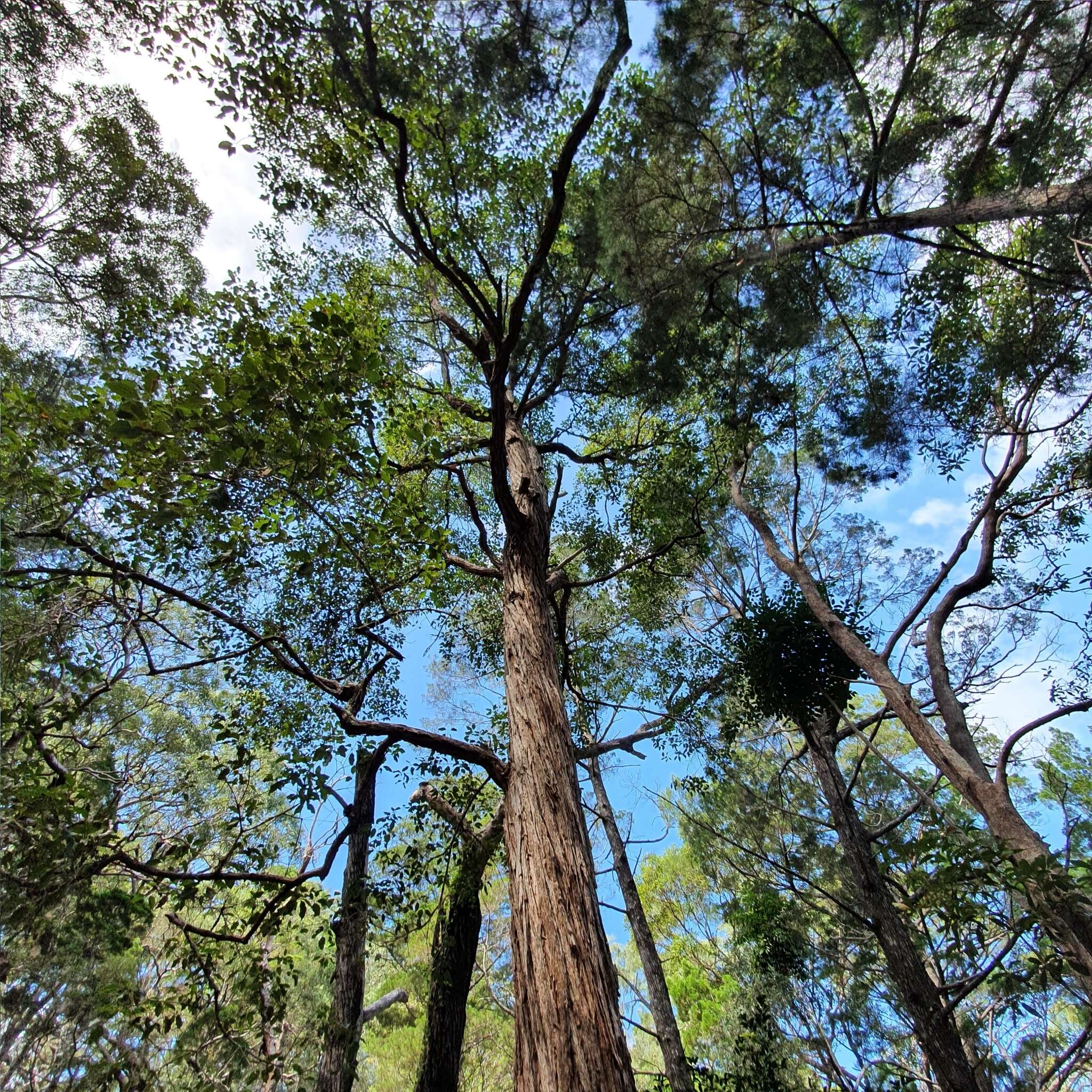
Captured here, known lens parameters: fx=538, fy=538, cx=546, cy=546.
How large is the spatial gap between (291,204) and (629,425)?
16.1 feet

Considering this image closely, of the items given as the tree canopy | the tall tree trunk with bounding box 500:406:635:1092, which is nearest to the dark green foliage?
the tree canopy

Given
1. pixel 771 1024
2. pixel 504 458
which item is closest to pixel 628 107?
pixel 504 458

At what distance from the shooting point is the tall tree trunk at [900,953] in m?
4.66

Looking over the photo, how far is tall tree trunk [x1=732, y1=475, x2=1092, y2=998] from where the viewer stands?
3.22 meters

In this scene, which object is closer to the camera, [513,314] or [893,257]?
[513,314]

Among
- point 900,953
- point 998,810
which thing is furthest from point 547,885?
point 900,953

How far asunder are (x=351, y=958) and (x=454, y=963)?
887 millimetres

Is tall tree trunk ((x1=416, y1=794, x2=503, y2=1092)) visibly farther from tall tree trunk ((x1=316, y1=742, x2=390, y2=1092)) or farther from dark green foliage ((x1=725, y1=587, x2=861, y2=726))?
dark green foliage ((x1=725, y1=587, x2=861, y2=726))

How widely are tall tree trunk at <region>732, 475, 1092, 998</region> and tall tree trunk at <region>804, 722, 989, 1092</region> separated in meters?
1.53

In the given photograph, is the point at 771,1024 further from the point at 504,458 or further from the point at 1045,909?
the point at 504,458

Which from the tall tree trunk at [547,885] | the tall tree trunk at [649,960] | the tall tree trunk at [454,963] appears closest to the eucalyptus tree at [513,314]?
the tall tree trunk at [547,885]

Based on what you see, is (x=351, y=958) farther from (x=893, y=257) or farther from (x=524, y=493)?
(x=893, y=257)

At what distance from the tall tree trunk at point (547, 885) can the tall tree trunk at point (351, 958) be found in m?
1.19

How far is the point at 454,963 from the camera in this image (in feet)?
13.5
